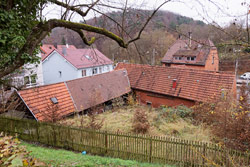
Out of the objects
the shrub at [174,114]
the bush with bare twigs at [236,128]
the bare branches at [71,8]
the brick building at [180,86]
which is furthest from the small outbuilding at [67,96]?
the bush with bare twigs at [236,128]

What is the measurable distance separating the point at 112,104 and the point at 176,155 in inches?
376

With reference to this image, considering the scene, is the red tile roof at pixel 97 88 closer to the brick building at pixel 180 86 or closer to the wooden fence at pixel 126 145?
the brick building at pixel 180 86

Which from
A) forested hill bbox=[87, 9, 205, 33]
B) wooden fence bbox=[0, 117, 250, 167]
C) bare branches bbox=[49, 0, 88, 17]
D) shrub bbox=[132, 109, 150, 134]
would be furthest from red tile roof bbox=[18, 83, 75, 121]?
forested hill bbox=[87, 9, 205, 33]

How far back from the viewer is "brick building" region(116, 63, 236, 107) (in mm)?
14523

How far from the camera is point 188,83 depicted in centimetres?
1603

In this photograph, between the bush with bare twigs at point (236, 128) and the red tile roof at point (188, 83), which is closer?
the bush with bare twigs at point (236, 128)

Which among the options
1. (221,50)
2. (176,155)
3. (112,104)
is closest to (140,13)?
(221,50)

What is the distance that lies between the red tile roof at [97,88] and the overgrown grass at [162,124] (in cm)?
153

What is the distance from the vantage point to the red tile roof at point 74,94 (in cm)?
1088

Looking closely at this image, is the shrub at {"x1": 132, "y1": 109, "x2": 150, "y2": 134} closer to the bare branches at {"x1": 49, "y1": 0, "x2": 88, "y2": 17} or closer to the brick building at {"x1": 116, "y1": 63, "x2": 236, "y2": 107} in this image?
the brick building at {"x1": 116, "y1": 63, "x2": 236, "y2": 107}

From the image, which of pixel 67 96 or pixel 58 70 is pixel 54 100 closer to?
pixel 67 96

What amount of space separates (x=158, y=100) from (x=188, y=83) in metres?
3.35

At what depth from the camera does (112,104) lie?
15.7m

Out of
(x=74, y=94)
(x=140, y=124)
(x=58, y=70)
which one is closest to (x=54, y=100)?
(x=74, y=94)
